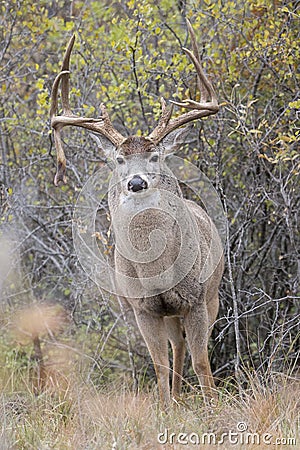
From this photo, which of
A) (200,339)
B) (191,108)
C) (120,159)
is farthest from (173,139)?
(200,339)

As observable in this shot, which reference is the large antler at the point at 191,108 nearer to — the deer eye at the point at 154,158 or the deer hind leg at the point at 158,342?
the deer eye at the point at 154,158

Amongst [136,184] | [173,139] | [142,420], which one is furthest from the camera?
[173,139]

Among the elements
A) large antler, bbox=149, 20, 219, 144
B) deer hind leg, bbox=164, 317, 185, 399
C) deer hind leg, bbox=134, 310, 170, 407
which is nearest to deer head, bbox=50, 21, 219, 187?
large antler, bbox=149, 20, 219, 144

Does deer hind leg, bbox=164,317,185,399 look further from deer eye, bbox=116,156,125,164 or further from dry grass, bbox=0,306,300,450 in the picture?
deer eye, bbox=116,156,125,164

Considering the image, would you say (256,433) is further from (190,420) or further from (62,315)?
(62,315)

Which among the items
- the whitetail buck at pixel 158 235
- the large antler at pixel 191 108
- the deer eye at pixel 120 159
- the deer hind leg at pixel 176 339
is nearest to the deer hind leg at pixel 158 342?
the whitetail buck at pixel 158 235

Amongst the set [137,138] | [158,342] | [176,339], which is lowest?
[176,339]

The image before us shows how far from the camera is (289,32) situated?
7133 millimetres

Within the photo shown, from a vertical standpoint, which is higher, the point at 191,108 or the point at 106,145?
Answer: the point at 191,108

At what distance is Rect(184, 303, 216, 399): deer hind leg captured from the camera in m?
5.91

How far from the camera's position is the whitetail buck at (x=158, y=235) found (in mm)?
5664

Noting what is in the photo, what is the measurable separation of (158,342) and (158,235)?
817 millimetres

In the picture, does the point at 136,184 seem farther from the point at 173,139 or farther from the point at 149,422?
the point at 149,422

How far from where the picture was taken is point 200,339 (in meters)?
5.96
